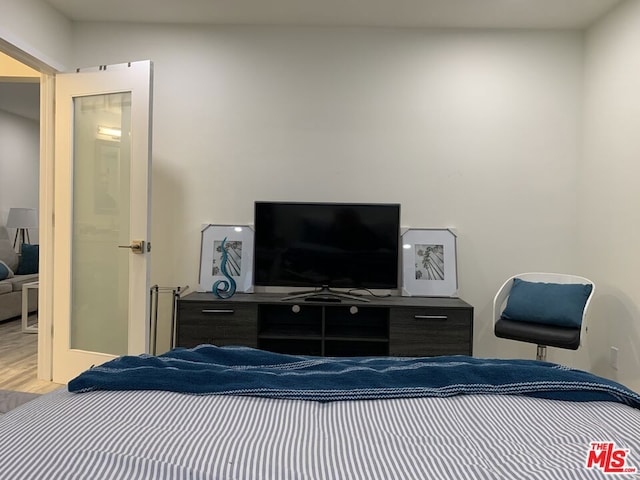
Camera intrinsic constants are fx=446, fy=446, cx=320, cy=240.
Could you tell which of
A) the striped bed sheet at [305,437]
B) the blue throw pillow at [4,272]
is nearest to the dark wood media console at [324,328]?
the striped bed sheet at [305,437]

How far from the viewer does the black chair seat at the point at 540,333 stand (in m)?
2.67

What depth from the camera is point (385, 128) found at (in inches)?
134

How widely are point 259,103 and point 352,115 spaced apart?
0.72m

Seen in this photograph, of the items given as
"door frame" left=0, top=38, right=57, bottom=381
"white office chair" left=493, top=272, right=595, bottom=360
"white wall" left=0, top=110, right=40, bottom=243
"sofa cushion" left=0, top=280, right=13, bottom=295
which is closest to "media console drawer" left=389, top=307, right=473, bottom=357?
"white office chair" left=493, top=272, right=595, bottom=360

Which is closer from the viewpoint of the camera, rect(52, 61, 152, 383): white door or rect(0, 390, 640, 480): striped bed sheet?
rect(0, 390, 640, 480): striped bed sheet

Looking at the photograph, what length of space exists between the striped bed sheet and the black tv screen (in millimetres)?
1902

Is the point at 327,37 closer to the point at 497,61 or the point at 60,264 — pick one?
the point at 497,61

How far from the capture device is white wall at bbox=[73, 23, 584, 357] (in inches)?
133

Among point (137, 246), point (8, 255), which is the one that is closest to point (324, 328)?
point (137, 246)

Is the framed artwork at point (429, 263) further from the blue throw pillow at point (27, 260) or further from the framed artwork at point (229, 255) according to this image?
the blue throw pillow at point (27, 260)

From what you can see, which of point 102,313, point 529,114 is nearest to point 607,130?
point 529,114

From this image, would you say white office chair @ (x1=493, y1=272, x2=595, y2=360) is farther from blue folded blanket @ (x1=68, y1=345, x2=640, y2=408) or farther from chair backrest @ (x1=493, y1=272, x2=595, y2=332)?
blue folded blanket @ (x1=68, y1=345, x2=640, y2=408)

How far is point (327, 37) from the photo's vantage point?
3.39 metres

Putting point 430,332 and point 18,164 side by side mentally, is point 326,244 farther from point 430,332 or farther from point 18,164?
point 18,164
